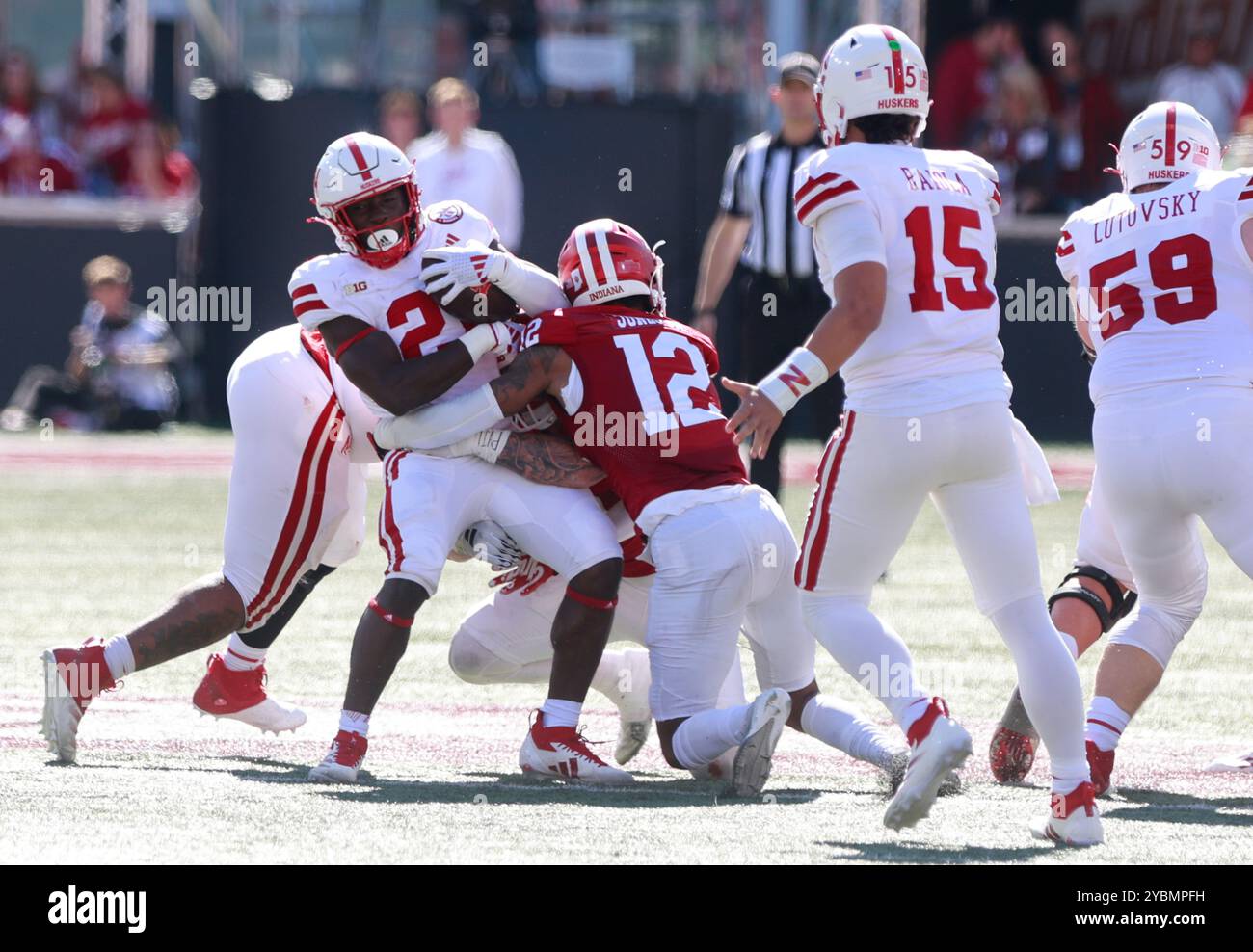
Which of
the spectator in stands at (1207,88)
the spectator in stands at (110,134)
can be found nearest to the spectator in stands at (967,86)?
the spectator in stands at (1207,88)

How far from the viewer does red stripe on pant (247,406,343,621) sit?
5.57m

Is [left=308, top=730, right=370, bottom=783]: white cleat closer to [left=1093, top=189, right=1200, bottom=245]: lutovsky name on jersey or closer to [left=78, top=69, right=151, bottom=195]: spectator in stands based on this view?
[left=1093, top=189, right=1200, bottom=245]: lutovsky name on jersey

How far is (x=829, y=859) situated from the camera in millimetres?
4074

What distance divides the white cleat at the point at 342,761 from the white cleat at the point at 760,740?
2.95 feet

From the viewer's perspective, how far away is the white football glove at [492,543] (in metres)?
5.32

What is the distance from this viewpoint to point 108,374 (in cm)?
1471

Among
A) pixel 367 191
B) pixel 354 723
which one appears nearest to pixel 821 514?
pixel 354 723

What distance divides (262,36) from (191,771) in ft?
36.0

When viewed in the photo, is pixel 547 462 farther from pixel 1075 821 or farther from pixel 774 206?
pixel 774 206

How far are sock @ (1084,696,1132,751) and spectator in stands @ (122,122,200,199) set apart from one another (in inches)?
441

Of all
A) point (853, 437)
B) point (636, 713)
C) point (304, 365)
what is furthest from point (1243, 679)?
point (304, 365)

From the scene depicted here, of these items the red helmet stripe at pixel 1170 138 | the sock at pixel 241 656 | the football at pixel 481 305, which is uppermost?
the red helmet stripe at pixel 1170 138

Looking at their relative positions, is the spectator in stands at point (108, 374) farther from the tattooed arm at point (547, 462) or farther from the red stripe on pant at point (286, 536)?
the tattooed arm at point (547, 462)

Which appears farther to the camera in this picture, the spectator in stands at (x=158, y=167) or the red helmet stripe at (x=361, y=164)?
the spectator in stands at (x=158, y=167)
